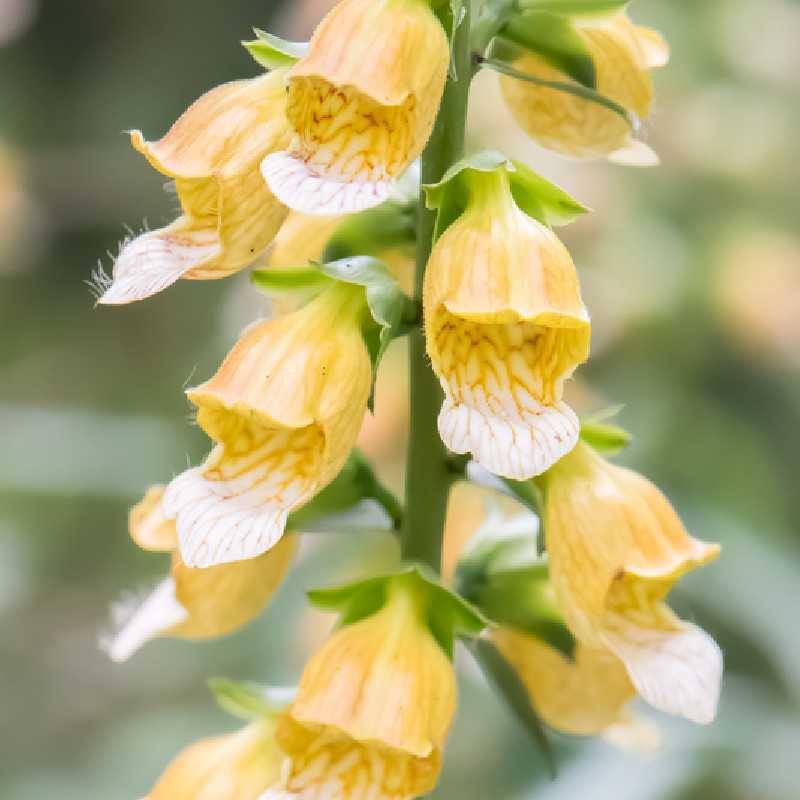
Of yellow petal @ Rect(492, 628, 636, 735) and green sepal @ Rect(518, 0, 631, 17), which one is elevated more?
green sepal @ Rect(518, 0, 631, 17)

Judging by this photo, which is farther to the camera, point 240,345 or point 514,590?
point 514,590

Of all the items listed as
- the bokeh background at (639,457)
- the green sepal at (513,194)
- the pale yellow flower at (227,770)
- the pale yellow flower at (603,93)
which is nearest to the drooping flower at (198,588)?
the pale yellow flower at (227,770)

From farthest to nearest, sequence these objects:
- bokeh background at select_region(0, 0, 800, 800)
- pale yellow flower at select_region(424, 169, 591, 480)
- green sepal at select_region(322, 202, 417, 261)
Result: bokeh background at select_region(0, 0, 800, 800) → green sepal at select_region(322, 202, 417, 261) → pale yellow flower at select_region(424, 169, 591, 480)

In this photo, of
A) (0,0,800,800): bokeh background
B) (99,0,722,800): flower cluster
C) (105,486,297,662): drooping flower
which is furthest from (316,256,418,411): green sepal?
(0,0,800,800): bokeh background

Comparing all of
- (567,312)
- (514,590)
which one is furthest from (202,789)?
(567,312)

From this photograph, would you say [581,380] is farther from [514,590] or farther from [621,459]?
[514,590]

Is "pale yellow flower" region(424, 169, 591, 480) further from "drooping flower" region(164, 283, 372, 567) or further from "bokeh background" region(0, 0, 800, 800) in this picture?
"bokeh background" region(0, 0, 800, 800)

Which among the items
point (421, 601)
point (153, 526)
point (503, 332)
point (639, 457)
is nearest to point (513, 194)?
point (503, 332)
